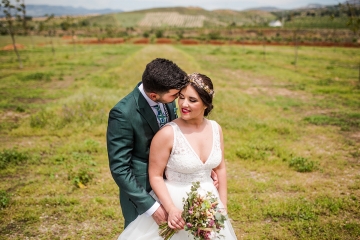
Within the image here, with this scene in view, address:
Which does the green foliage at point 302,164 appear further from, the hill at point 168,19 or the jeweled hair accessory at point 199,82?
the hill at point 168,19

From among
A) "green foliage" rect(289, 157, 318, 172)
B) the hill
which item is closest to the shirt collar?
"green foliage" rect(289, 157, 318, 172)

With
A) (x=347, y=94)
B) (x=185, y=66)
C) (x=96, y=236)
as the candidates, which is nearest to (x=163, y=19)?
(x=185, y=66)

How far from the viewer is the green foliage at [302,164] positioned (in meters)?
6.22

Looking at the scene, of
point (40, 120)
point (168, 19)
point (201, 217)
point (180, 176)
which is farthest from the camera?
point (168, 19)

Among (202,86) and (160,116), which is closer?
(202,86)

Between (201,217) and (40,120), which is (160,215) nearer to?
(201,217)

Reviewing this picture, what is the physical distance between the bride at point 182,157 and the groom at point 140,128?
11 cm

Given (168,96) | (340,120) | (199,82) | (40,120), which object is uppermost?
(199,82)

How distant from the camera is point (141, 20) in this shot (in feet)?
452

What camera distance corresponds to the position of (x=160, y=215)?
2.38 m

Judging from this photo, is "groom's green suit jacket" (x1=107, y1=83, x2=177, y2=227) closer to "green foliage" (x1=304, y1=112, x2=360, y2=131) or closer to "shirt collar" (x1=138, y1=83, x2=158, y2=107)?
"shirt collar" (x1=138, y1=83, x2=158, y2=107)

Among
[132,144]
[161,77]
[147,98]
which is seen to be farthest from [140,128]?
[161,77]

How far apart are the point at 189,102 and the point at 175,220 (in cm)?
105

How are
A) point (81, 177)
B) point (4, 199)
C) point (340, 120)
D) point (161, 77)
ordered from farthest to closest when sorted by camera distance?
point (340, 120)
point (81, 177)
point (4, 199)
point (161, 77)
